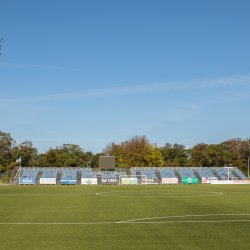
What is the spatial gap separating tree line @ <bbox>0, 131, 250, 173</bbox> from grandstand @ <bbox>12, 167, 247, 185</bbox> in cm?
1983

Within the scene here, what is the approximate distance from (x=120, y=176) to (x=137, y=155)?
27.0 metres

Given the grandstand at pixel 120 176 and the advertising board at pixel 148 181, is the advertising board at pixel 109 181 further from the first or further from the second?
the advertising board at pixel 148 181

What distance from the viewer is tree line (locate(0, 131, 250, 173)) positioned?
90500 millimetres

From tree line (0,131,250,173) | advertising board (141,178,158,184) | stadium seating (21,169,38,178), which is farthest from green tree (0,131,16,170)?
advertising board (141,178,158,184)

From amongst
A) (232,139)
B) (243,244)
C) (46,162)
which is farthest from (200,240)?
(232,139)

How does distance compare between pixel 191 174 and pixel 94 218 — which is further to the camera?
pixel 191 174

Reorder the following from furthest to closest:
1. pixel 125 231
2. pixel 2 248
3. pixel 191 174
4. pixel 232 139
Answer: pixel 232 139 → pixel 191 174 → pixel 125 231 → pixel 2 248

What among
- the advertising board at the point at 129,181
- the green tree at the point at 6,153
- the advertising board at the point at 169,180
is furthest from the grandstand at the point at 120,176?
the green tree at the point at 6,153

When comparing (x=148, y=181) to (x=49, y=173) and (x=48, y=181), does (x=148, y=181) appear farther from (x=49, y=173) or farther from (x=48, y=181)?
(x=49, y=173)

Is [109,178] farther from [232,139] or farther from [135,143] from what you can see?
[232,139]

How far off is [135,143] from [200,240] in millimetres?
84065

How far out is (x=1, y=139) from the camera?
100312 millimetres

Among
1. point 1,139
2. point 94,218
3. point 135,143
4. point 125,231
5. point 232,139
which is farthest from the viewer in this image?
point 232,139

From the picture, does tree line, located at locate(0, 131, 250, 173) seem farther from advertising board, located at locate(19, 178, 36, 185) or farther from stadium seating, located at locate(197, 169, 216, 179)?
advertising board, located at locate(19, 178, 36, 185)
